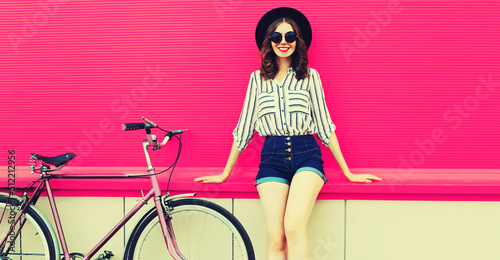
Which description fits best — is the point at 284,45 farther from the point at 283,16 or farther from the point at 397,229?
the point at 397,229

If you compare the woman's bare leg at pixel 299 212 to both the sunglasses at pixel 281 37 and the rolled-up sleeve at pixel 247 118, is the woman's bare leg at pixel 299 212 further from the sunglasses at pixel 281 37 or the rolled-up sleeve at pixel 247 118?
the sunglasses at pixel 281 37

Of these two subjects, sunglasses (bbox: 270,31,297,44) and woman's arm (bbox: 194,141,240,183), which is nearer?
sunglasses (bbox: 270,31,297,44)

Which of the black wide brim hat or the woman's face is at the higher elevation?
the black wide brim hat

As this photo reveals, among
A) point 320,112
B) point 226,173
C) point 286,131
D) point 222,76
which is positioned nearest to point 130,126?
point 226,173

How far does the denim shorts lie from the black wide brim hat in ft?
2.54

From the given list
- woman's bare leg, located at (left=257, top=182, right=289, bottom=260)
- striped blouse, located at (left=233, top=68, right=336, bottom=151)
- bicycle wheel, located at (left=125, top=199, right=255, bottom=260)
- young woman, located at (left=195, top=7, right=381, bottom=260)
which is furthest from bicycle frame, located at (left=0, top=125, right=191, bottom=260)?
striped blouse, located at (left=233, top=68, right=336, bottom=151)

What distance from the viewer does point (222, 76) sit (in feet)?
9.93

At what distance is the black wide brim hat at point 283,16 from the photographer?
272cm

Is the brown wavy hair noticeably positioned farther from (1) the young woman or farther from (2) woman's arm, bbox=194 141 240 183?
(2) woman's arm, bbox=194 141 240 183

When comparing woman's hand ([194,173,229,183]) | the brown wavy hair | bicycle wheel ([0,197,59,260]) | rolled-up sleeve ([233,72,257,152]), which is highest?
the brown wavy hair

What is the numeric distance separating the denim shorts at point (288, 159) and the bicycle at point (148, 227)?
39cm

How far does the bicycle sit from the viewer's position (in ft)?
8.14

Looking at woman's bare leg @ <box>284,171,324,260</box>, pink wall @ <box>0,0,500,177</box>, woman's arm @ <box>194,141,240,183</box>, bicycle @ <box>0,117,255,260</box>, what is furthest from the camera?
pink wall @ <box>0,0,500,177</box>

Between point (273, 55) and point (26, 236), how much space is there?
226cm
